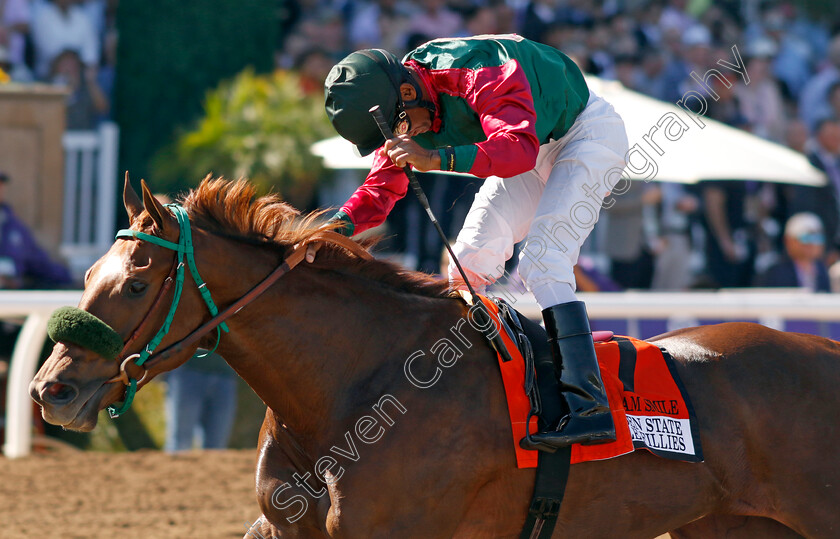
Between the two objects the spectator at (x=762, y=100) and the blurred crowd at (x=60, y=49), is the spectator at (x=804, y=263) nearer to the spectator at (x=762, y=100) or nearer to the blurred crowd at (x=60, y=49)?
the spectator at (x=762, y=100)

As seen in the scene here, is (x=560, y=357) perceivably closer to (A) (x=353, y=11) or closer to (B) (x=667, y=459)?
(B) (x=667, y=459)

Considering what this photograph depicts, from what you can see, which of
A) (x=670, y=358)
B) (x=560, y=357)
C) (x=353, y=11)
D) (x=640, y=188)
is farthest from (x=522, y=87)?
(x=353, y=11)

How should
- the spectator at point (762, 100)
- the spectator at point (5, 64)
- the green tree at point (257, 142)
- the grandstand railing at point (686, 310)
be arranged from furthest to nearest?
the spectator at point (762, 100) → the spectator at point (5, 64) → the green tree at point (257, 142) → the grandstand railing at point (686, 310)

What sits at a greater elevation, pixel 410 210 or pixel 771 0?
pixel 771 0

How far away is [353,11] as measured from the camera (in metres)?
8.96

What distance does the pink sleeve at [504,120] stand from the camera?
2.71 meters

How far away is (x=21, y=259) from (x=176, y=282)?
4.52m

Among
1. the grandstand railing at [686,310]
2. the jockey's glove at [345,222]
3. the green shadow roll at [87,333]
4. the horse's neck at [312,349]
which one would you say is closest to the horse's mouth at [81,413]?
the green shadow roll at [87,333]

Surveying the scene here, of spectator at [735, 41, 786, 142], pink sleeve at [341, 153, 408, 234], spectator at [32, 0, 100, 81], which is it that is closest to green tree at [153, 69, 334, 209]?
spectator at [32, 0, 100, 81]

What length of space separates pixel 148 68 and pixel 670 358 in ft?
20.0

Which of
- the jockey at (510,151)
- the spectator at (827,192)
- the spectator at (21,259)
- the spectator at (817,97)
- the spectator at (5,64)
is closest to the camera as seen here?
the jockey at (510,151)

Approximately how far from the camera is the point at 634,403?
3029mm

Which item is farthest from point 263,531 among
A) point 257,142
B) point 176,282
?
point 257,142

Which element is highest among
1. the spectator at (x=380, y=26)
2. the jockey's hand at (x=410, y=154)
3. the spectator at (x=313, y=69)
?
the jockey's hand at (x=410, y=154)
